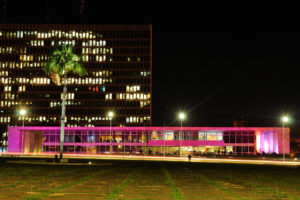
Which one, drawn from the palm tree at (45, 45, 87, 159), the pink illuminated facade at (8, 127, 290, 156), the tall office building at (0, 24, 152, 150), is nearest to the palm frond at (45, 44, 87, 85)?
the palm tree at (45, 45, 87, 159)

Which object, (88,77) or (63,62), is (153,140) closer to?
(63,62)

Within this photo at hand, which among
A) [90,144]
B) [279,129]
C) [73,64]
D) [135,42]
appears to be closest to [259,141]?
[279,129]

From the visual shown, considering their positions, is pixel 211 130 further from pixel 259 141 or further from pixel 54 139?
pixel 54 139

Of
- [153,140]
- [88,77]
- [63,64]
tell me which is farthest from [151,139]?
[88,77]

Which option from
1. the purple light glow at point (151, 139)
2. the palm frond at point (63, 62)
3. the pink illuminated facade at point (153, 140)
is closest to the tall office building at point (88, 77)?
the pink illuminated facade at point (153, 140)

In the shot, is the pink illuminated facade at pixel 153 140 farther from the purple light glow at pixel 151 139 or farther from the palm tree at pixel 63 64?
the palm tree at pixel 63 64

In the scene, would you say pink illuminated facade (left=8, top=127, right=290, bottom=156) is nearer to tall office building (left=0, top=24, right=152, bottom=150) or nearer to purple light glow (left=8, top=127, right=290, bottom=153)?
purple light glow (left=8, top=127, right=290, bottom=153)

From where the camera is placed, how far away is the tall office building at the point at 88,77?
16325 centimetres

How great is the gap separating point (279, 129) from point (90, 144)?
50733 mm

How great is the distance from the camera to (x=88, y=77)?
542 ft

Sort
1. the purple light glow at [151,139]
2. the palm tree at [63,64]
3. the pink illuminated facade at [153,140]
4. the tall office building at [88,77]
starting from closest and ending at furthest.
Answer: the palm tree at [63,64], the purple light glow at [151,139], the pink illuminated facade at [153,140], the tall office building at [88,77]

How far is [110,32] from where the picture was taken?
164250 millimetres

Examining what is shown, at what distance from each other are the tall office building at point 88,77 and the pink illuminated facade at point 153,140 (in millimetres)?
52083

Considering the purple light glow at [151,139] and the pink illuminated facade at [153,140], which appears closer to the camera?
the purple light glow at [151,139]
